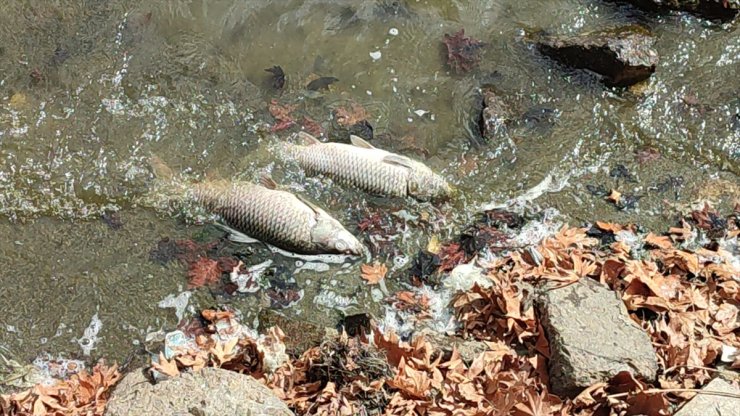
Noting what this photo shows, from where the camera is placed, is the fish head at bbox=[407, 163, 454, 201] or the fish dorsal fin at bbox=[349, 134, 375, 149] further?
the fish dorsal fin at bbox=[349, 134, 375, 149]

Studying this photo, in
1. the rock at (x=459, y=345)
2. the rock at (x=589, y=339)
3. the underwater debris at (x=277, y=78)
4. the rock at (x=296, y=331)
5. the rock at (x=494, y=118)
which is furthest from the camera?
the underwater debris at (x=277, y=78)

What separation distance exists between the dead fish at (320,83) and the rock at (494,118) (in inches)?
63.8

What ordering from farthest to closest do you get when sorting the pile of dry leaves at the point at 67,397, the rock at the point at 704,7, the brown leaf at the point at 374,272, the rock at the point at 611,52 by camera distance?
the rock at the point at 704,7
the rock at the point at 611,52
the brown leaf at the point at 374,272
the pile of dry leaves at the point at 67,397

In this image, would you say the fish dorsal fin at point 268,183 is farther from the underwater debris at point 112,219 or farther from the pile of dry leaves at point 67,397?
the pile of dry leaves at point 67,397

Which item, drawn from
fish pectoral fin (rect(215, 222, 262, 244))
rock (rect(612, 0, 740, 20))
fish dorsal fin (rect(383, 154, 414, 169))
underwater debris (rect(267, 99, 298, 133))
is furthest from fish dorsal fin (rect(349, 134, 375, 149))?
rock (rect(612, 0, 740, 20))

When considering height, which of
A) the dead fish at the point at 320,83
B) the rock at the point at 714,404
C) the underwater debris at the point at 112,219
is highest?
the dead fish at the point at 320,83

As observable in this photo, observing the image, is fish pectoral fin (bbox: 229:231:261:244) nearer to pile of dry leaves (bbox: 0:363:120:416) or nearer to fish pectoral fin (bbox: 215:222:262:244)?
fish pectoral fin (bbox: 215:222:262:244)

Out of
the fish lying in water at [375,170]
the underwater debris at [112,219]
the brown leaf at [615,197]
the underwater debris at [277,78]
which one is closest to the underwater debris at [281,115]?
the underwater debris at [277,78]

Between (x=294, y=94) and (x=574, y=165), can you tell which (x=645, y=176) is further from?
(x=294, y=94)

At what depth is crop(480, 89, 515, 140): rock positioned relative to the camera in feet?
22.3

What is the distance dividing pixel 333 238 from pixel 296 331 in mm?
891

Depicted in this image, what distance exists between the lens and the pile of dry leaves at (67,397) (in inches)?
202

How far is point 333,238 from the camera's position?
19.5 ft

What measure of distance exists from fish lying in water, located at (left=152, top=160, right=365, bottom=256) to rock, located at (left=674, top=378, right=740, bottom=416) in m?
2.87
